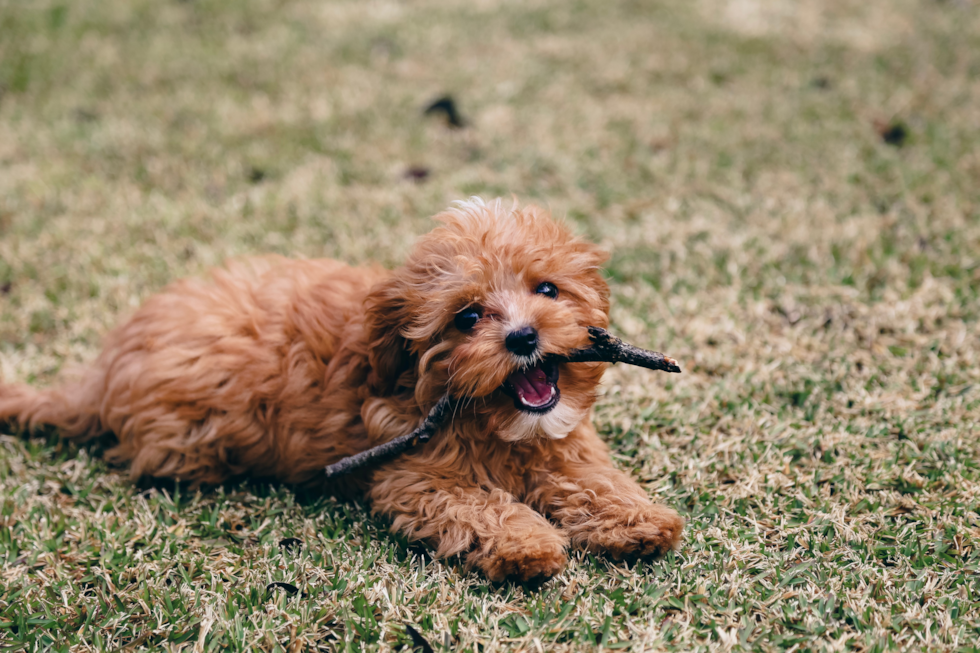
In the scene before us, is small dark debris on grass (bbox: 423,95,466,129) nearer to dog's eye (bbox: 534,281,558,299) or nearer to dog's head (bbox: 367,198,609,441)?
dog's head (bbox: 367,198,609,441)

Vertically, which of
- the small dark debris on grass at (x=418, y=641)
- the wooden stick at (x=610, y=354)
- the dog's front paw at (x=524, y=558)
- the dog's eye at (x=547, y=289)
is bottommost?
the small dark debris on grass at (x=418, y=641)

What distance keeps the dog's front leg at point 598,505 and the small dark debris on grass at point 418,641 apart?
64cm

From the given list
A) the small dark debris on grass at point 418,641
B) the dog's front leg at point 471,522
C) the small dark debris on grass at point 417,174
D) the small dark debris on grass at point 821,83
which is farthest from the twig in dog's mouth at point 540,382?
the small dark debris on grass at point 821,83

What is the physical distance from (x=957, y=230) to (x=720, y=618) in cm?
343

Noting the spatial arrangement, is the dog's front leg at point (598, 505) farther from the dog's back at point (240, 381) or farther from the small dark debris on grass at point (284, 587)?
the small dark debris on grass at point (284, 587)

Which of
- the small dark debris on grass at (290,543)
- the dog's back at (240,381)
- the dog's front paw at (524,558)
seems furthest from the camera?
the dog's back at (240,381)

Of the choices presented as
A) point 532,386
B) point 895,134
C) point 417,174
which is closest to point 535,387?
point 532,386

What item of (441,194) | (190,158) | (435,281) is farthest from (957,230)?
(190,158)

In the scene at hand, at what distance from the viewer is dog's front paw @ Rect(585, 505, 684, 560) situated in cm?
264

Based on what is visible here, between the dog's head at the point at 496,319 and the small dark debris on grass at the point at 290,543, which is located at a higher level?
the dog's head at the point at 496,319

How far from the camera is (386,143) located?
6297 millimetres

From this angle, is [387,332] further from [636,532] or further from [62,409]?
[62,409]

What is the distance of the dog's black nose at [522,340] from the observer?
2.45 metres

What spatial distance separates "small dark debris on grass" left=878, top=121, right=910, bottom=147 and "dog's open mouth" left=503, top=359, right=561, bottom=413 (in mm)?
4611
